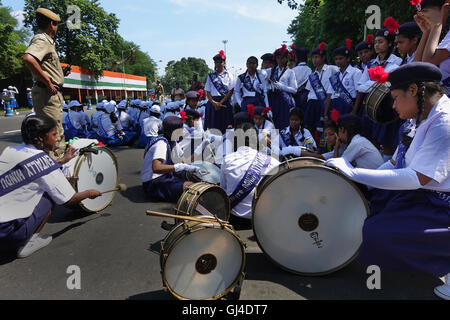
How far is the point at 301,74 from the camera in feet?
21.6

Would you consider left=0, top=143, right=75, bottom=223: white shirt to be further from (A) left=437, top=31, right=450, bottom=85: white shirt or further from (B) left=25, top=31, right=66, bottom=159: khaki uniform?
(A) left=437, top=31, right=450, bottom=85: white shirt

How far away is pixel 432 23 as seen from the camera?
286 cm

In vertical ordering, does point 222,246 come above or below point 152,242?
above

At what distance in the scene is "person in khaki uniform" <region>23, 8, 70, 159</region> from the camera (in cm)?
373

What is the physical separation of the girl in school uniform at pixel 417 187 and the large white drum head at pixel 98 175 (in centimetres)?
282

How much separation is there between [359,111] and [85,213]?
4402 mm

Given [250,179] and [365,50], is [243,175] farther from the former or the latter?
[365,50]

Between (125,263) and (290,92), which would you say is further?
(290,92)

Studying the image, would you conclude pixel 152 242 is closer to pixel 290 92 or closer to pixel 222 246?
pixel 222 246

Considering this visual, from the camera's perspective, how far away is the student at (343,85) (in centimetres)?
513

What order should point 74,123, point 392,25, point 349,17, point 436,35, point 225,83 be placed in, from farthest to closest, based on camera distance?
point 349,17 → point 74,123 → point 225,83 → point 392,25 → point 436,35

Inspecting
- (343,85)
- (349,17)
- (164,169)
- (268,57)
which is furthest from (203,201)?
(349,17)

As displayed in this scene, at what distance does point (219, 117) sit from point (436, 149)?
5439 millimetres
